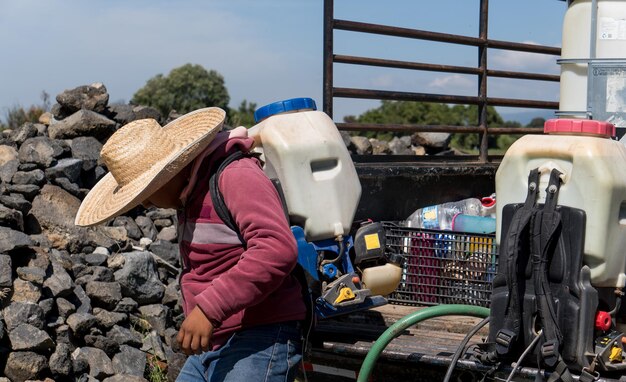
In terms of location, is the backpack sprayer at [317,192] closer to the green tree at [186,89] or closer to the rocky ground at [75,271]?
the rocky ground at [75,271]

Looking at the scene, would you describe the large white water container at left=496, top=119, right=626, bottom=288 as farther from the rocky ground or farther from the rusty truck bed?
the rocky ground

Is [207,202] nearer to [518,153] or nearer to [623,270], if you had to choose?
[518,153]

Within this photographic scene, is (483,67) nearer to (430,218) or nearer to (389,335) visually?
(430,218)

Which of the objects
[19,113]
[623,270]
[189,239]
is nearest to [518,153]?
[623,270]

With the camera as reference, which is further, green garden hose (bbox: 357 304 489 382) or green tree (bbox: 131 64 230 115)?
green tree (bbox: 131 64 230 115)

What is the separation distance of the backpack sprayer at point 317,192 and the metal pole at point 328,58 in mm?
2109

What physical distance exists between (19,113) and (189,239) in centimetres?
820

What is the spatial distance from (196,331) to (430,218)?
7.67ft

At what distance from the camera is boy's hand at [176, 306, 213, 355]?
2.79 m

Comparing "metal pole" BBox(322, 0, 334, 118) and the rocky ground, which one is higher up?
"metal pole" BBox(322, 0, 334, 118)

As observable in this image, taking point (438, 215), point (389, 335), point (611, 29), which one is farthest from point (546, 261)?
point (438, 215)

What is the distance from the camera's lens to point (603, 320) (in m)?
3.04

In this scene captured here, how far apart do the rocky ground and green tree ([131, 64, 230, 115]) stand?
88.9ft

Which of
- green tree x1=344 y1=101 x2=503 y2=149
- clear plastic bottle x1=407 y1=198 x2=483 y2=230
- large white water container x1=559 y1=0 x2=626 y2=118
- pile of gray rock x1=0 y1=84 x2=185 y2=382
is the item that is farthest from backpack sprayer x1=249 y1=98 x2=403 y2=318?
green tree x1=344 y1=101 x2=503 y2=149
